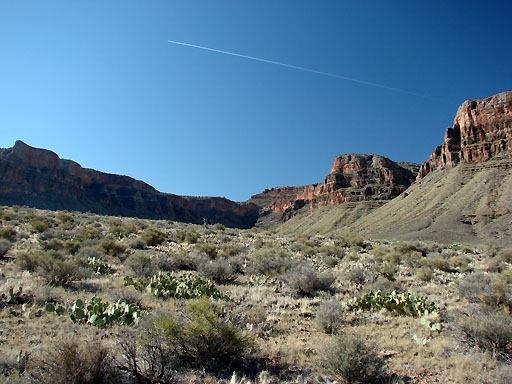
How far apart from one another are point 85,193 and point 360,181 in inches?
3772

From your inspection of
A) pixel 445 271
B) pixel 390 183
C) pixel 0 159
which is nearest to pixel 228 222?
pixel 390 183

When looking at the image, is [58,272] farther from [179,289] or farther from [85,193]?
[85,193]

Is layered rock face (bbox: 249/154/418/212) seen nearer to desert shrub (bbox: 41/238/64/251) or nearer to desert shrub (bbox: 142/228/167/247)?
desert shrub (bbox: 142/228/167/247)

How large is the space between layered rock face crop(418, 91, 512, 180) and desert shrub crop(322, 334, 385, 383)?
3213 inches

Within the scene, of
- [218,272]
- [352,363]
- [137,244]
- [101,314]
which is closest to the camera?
[352,363]

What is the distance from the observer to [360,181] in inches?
4397

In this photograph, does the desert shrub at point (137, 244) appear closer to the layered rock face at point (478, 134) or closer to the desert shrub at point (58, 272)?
the desert shrub at point (58, 272)

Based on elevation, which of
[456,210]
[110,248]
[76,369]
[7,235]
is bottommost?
[76,369]

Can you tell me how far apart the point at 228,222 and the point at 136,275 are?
448ft

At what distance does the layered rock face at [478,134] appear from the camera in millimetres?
70375

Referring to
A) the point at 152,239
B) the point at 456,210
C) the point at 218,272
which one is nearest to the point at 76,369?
the point at 218,272

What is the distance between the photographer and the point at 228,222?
147m

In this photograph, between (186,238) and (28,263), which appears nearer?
(28,263)

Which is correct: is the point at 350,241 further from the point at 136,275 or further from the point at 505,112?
the point at 505,112
